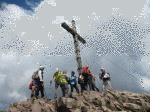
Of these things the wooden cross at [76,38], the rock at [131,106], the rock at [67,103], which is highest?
the wooden cross at [76,38]

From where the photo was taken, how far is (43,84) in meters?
8.98

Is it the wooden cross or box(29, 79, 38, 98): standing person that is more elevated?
the wooden cross

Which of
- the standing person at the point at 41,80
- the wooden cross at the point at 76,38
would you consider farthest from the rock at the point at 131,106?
the standing person at the point at 41,80

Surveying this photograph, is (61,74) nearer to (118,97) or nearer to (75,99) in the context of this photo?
(75,99)

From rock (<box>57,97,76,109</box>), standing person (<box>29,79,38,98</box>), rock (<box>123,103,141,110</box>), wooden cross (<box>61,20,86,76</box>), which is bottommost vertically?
rock (<box>123,103,141,110</box>)

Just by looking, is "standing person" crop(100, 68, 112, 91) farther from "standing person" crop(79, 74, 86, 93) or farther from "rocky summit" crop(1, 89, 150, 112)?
"standing person" crop(79, 74, 86, 93)

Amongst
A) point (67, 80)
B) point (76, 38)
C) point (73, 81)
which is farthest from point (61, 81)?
point (76, 38)

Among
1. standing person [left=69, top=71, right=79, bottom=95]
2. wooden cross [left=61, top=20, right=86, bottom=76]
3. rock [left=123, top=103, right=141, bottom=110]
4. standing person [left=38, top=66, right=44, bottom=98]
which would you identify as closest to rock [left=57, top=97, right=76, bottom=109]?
standing person [left=69, top=71, right=79, bottom=95]

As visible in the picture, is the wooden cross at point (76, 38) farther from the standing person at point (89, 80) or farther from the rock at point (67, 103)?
the rock at point (67, 103)

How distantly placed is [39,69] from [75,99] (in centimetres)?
410

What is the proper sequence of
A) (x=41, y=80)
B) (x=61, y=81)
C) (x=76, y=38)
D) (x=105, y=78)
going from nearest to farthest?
1. (x=61, y=81)
2. (x=41, y=80)
3. (x=105, y=78)
4. (x=76, y=38)

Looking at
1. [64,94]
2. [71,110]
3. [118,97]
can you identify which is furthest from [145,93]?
[64,94]

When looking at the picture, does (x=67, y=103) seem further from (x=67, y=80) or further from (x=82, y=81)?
(x=82, y=81)

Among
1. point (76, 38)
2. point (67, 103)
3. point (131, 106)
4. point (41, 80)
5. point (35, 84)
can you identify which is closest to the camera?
point (131, 106)
